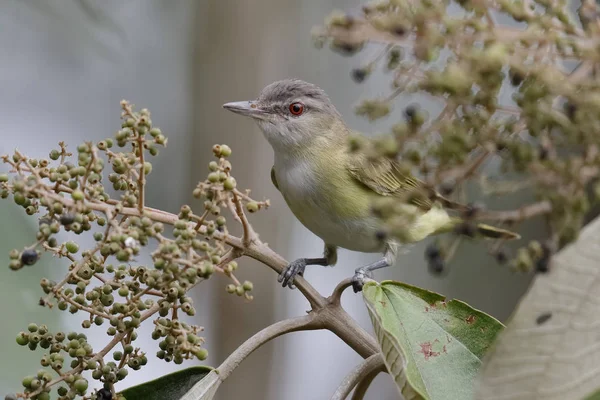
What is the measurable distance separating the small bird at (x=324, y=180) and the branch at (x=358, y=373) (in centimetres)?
153

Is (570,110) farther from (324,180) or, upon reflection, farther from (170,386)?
(324,180)

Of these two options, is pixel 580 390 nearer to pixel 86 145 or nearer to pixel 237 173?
pixel 86 145

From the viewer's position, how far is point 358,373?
65.7 inches

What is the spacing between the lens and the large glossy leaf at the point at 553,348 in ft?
3.87

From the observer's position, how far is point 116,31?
14.0ft

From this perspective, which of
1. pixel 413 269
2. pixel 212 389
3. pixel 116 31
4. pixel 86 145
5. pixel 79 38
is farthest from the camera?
pixel 413 269

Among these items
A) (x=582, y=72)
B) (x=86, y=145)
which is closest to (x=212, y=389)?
(x=86, y=145)

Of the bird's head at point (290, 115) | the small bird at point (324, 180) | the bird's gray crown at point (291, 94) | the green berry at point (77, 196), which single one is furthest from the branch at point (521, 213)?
the bird's gray crown at point (291, 94)

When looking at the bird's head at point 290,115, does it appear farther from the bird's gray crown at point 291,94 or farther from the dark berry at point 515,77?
the dark berry at point 515,77

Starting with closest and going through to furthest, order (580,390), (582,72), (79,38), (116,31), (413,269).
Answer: (582,72), (580,390), (116,31), (79,38), (413,269)

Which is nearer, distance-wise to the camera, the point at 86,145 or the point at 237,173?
the point at 86,145

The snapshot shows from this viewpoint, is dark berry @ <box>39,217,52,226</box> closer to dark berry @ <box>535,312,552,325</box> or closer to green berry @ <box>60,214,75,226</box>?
green berry @ <box>60,214,75,226</box>

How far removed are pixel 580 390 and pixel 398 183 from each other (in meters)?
2.34

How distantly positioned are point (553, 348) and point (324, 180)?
2.33m
